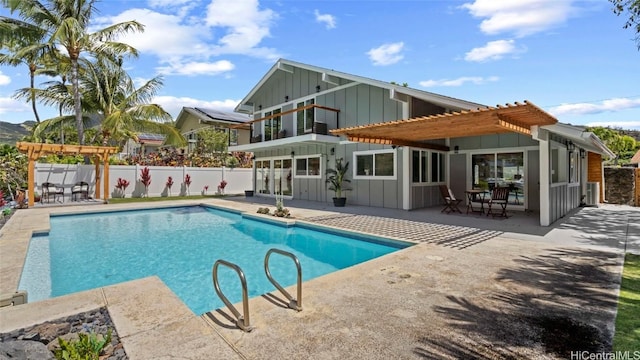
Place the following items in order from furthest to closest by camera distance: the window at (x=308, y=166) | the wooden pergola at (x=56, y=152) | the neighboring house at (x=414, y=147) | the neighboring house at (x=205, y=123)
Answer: the neighboring house at (x=205, y=123) < the window at (x=308, y=166) < the wooden pergola at (x=56, y=152) < the neighboring house at (x=414, y=147)

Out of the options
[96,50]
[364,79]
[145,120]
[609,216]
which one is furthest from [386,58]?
[96,50]

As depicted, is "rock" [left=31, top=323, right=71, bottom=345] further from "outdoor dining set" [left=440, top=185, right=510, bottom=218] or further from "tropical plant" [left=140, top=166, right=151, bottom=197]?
"tropical plant" [left=140, top=166, right=151, bottom=197]

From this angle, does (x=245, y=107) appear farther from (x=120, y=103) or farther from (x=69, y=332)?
(x=69, y=332)

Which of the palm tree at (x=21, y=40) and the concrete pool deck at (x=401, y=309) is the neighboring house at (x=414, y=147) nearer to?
the concrete pool deck at (x=401, y=309)

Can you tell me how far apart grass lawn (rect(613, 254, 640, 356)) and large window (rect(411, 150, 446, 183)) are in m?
7.73

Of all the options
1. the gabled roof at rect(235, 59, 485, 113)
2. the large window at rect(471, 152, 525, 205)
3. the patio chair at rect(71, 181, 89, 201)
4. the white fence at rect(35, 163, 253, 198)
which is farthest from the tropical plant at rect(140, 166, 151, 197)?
the large window at rect(471, 152, 525, 205)

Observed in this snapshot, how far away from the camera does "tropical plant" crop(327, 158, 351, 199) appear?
14242 millimetres

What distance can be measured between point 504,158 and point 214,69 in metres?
17.2

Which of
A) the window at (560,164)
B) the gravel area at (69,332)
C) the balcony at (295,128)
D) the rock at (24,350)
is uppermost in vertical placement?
the balcony at (295,128)

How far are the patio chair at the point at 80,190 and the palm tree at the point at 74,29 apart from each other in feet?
7.45

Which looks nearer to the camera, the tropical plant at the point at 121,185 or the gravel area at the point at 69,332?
the gravel area at the point at 69,332

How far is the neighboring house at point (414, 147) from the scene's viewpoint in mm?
8758

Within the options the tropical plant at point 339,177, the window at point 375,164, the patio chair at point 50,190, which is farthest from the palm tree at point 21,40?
the window at point 375,164

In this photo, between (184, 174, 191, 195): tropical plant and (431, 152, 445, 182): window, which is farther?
(184, 174, 191, 195): tropical plant
